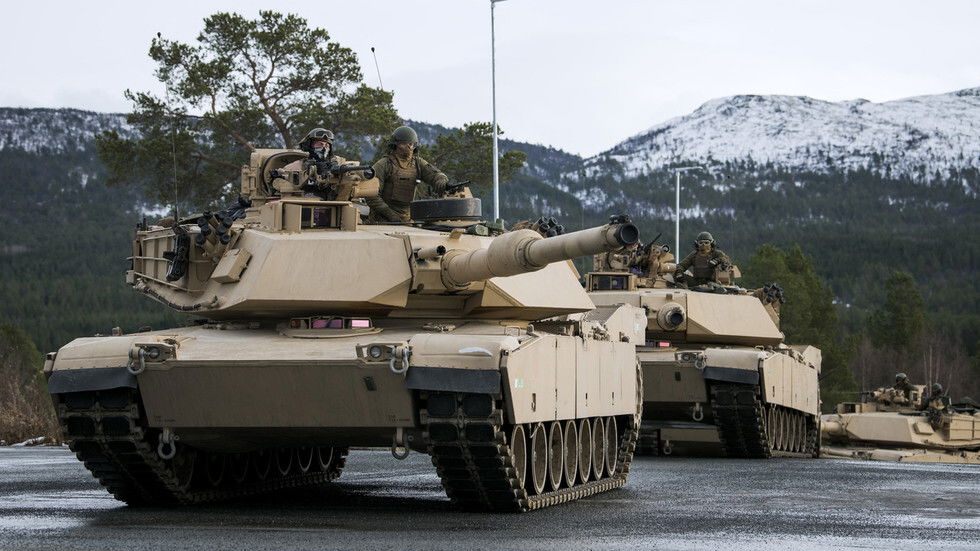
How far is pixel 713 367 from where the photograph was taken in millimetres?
24156

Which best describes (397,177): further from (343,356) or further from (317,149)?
(343,356)

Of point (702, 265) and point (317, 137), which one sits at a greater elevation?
point (317, 137)

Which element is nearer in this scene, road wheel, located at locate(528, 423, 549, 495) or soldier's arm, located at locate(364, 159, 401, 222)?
road wheel, located at locate(528, 423, 549, 495)

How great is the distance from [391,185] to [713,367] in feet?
28.4

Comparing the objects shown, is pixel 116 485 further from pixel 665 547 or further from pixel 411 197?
pixel 665 547

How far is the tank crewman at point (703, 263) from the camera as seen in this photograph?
28797 mm

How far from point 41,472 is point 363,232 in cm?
751

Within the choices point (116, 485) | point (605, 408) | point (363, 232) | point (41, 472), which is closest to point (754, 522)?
point (605, 408)

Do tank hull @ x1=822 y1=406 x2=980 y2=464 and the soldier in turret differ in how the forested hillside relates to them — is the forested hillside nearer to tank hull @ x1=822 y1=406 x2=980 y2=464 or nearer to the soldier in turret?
tank hull @ x1=822 y1=406 x2=980 y2=464

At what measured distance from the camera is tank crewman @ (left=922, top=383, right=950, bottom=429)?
31.6m

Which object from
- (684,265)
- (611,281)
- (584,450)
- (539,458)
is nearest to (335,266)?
(539,458)

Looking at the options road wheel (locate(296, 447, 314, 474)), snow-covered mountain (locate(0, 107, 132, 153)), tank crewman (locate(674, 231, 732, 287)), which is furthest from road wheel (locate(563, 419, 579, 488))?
snow-covered mountain (locate(0, 107, 132, 153))

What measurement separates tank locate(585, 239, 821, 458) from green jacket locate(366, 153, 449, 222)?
7.88 metres

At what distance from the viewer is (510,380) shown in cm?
1323
